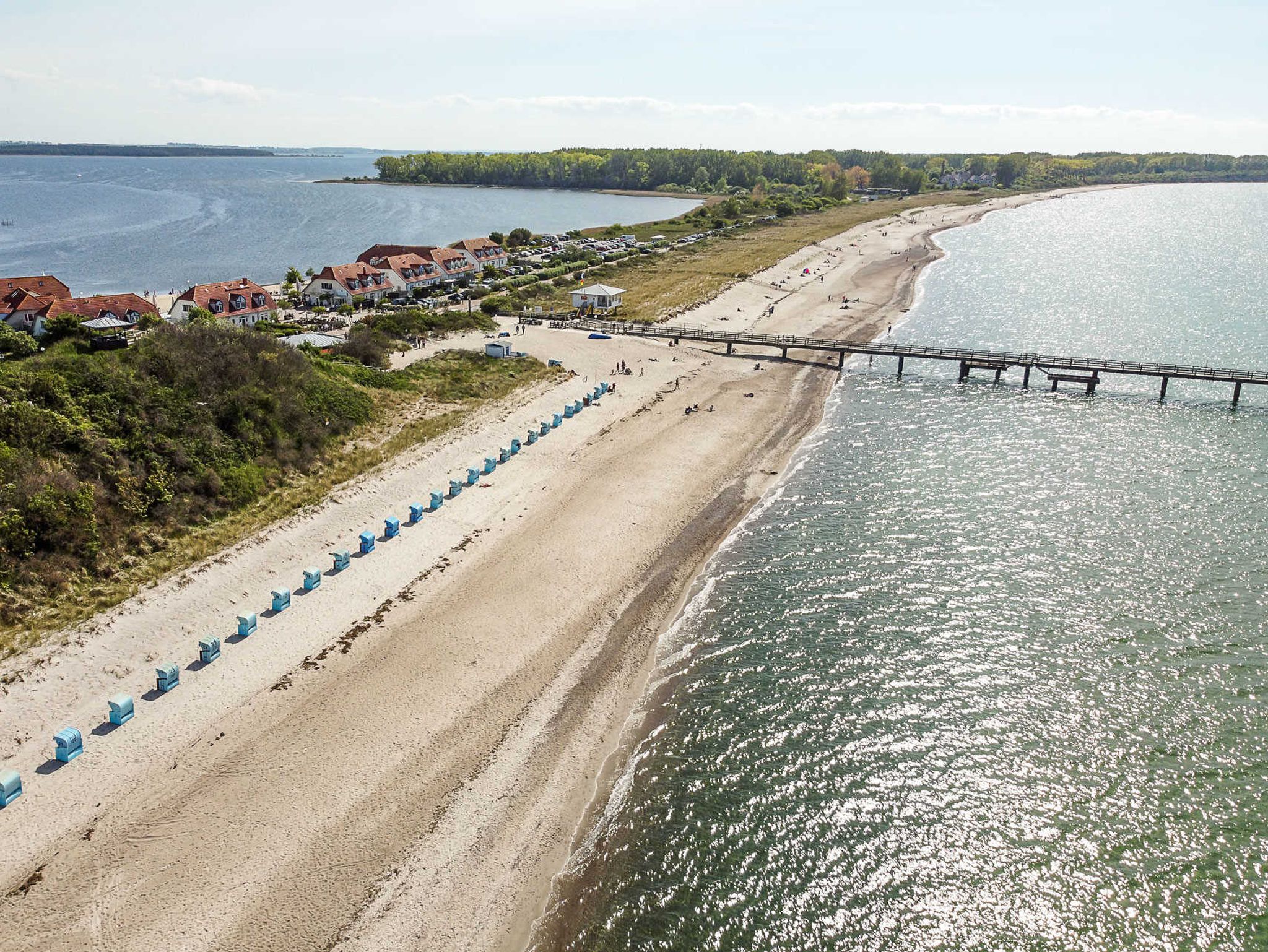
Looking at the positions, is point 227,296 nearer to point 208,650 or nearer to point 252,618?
point 252,618

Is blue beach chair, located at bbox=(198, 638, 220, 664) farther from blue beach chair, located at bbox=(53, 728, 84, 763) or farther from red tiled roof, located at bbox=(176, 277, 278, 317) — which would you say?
red tiled roof, located at bbox=(176, 277, 278, 317)

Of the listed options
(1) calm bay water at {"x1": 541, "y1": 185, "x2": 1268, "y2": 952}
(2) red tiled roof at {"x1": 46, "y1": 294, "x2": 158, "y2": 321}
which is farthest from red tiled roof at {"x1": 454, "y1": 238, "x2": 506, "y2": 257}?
(1) calm bay water at {"x1": 541, "y1": 185, "x2": 1268, "y2": 952}

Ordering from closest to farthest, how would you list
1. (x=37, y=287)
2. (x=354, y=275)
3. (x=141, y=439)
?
Result: (x=141, y=439)
(x=37, y=287)
(x=354, y=275)

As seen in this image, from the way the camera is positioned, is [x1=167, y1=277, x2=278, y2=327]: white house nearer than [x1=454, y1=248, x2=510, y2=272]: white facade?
Yes

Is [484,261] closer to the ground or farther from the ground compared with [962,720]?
farther from the ground

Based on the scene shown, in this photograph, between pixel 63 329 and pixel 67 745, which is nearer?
pixel 67 745

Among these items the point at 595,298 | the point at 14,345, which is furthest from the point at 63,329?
the point at 595,298
